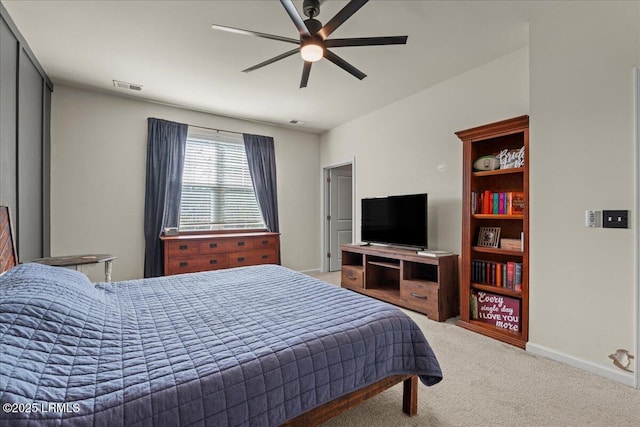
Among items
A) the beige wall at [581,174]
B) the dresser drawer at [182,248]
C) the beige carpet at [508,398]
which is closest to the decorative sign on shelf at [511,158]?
the beige wall at [581,174]

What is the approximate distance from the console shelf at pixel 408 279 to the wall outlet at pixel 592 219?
1309 mm

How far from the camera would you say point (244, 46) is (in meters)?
2.88

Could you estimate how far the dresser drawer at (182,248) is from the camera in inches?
161

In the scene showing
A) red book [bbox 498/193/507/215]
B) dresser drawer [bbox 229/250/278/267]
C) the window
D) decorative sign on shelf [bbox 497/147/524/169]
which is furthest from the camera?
the window

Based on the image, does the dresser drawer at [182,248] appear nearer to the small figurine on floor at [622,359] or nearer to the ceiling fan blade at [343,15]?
the ceiling fan blade at [343,15]

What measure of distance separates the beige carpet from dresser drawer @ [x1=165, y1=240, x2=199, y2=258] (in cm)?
320

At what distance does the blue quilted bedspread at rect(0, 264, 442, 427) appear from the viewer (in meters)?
0.92

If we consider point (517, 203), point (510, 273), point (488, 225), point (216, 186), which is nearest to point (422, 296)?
point (510, 273)

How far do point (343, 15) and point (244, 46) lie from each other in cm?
138

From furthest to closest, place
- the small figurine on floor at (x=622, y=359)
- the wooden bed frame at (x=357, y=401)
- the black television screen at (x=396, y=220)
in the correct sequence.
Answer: the black television screen at (x=396, y=220) → the small figurine on floor at (x=622, y=359) → the wooden bed frame at (x=357, y=401)

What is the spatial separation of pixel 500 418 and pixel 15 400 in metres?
2.14

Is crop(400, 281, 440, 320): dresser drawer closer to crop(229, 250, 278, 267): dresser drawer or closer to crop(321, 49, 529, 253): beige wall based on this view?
crop(321, 49, 529, 253): beige wall

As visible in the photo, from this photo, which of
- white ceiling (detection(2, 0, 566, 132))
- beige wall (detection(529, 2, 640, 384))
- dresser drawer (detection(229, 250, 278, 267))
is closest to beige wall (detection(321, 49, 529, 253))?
white ceiling (detection(2, 0, 566, 132))

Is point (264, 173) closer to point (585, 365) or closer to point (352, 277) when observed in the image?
point (352, 277)
